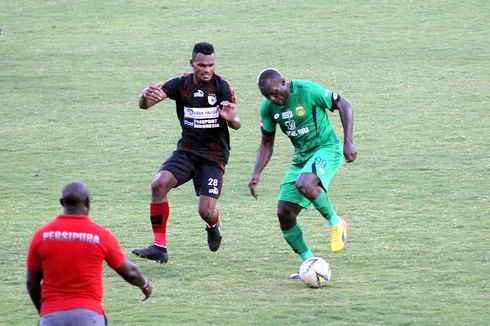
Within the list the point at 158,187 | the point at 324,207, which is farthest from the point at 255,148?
the point at 324,207

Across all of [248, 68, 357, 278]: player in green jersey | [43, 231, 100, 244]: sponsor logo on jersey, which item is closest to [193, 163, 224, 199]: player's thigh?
[248, 68, 357, 278]: player in green jersey

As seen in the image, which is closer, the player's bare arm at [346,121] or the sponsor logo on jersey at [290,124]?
the player's bare arm at [346,121]

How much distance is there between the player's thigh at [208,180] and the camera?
38.8 ft

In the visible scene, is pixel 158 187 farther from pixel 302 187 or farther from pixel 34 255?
pixel 34 255

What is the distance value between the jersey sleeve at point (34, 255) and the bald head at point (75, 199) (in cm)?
28

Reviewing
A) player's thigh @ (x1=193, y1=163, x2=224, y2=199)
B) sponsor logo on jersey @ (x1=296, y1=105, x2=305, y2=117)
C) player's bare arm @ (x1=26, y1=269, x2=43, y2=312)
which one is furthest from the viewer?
player's thigh @ (x1=193, y1=163, x2=224, y2=199)

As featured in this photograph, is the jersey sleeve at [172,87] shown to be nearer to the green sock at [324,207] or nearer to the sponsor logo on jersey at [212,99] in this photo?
the sponsor logo on jersey at [212,99]

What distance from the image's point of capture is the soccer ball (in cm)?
1060

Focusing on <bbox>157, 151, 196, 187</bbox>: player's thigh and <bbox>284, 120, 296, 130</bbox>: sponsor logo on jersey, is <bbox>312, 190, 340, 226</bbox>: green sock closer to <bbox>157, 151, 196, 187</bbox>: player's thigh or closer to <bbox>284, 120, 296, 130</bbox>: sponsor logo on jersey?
<bbox>284, 120, 296, 130</bbox>: sponsor logo on jersey

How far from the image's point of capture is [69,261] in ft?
23.1

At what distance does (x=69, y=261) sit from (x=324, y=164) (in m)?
4.52

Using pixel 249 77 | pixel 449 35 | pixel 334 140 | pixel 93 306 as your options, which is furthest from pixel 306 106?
pixel 449 35

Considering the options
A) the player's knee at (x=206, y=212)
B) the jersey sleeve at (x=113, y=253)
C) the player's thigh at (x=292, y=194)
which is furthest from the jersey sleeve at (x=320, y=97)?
the jersey sleeve at (x=113, y=253)

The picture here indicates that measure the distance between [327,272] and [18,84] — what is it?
16.1 m
